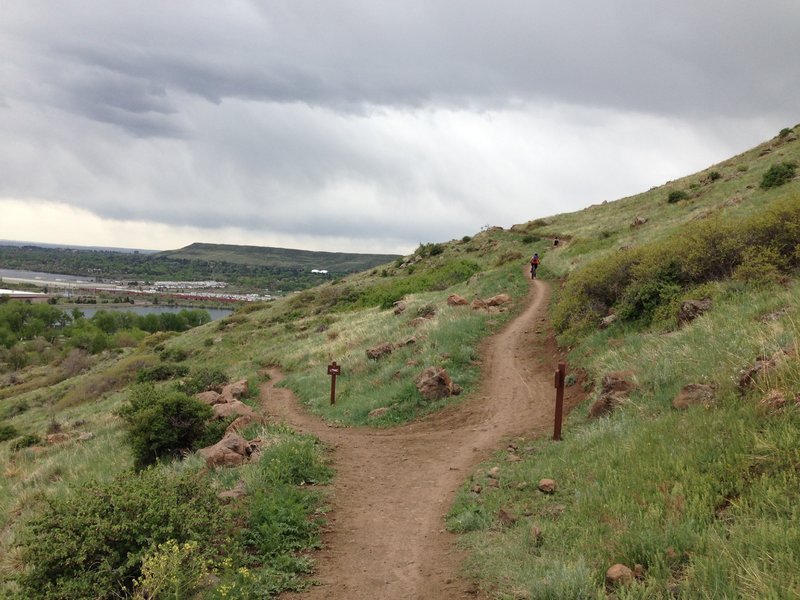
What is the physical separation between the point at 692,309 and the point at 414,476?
6697 mm

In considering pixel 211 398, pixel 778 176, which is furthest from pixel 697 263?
pixel 778 176

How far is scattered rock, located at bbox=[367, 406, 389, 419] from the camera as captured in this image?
39.4ft

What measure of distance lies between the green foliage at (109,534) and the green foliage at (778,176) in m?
27.2

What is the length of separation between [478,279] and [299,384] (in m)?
14.7

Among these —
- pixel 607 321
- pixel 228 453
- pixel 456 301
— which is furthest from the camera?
pixel 456 301

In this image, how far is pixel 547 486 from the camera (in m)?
6.47

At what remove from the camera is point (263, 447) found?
878 centimetres

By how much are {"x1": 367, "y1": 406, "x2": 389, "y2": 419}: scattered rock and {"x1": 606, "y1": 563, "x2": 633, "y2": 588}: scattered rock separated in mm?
8076

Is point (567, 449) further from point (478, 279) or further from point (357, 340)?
point (478, 279)

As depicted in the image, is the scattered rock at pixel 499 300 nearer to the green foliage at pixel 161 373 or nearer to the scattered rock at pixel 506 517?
the green foliage at pixel 161 373

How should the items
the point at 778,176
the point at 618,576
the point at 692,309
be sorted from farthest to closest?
the point at 778,176 → the point at 692,309 → the point at 618,576

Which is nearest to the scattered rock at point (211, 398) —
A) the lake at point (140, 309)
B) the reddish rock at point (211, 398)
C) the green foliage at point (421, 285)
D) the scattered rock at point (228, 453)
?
the reddish rock at point (211, 398)

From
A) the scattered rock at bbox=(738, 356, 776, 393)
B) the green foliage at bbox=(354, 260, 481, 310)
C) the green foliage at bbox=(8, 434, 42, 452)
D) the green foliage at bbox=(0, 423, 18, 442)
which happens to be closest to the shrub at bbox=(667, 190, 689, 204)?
the green foliage at bbox=(354, 260, 481, 310)

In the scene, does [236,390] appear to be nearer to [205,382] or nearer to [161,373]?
[205,382]
